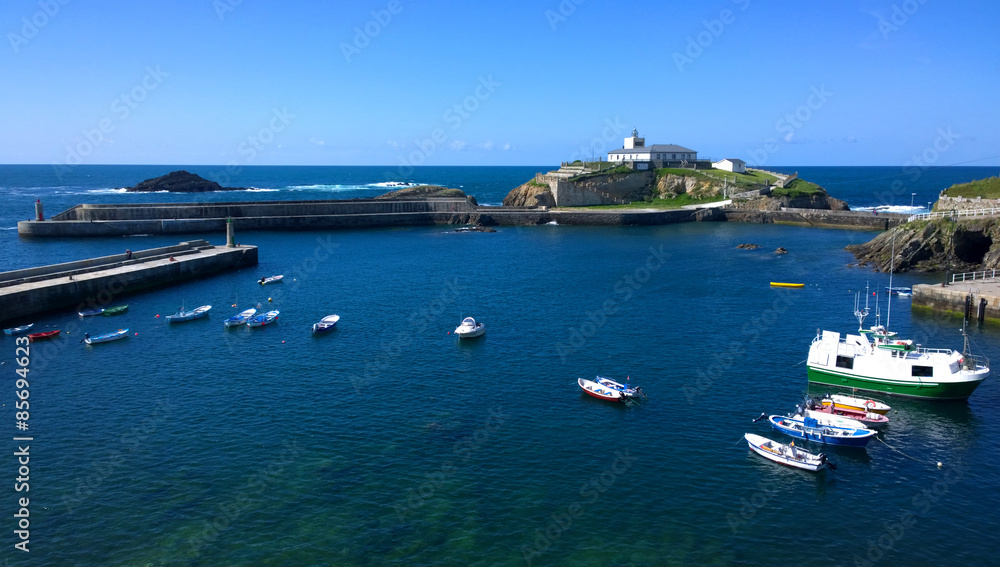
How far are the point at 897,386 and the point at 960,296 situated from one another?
20477 mm

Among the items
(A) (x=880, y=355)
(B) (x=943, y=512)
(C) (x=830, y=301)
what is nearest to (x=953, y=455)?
(B) (x=943, y=512)

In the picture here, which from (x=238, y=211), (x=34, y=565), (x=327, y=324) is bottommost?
(x=34, y=565)

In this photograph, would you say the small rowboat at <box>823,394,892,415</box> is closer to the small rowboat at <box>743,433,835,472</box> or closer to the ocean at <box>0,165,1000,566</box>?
the ocean at <box>0,165,1000,566</box>

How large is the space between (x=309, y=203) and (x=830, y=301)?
85959 millimetres

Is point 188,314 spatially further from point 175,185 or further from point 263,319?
point 175,185

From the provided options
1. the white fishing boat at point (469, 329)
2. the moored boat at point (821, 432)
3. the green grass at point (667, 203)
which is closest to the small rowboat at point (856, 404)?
the moored boat at point (821, 432)

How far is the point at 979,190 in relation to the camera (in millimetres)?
78375

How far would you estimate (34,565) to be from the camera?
68.6 feet

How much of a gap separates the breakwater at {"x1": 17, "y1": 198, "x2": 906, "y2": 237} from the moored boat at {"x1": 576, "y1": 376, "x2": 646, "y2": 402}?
264 ft

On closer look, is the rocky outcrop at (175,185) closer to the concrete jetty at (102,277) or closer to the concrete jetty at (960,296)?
the concrete jetty at (102,277)

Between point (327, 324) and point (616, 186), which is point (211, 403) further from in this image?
point (616, 186)

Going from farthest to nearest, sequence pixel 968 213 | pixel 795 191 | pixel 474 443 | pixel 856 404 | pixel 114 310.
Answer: pixel 795 191 < pixel 968 213 < pixel 114 310 < pixel 856 404 < pixel 474 443

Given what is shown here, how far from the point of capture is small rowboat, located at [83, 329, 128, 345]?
4366 cm

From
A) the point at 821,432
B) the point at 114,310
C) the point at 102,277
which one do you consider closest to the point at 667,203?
the point at 102,277
